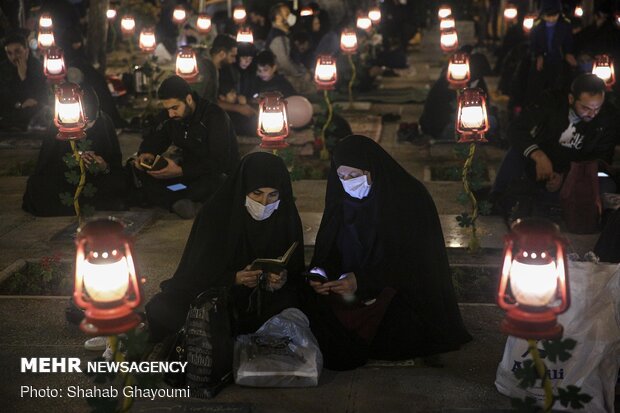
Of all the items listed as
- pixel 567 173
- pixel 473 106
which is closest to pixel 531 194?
pixel 567 173

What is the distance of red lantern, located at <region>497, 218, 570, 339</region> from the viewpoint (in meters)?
4.02

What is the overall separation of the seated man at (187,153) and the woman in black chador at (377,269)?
298 centimetres

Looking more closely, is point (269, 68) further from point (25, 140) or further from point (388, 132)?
point (25, 140)

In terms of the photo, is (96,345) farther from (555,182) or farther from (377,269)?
(555,182)

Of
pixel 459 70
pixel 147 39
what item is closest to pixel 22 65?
pixel 147 39

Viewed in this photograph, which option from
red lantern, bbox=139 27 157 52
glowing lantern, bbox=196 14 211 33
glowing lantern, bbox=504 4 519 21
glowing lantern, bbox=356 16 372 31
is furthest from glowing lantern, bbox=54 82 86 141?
glowing lantern, bbox=504 4 519 21

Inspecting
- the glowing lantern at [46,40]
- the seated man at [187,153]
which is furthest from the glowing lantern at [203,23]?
the seated man at [187,153]

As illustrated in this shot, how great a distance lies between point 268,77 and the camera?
40.6ft

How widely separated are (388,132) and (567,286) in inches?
381

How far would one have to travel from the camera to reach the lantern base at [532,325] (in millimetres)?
4027

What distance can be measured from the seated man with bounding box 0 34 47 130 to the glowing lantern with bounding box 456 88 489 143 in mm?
7098

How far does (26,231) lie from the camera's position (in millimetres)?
8836

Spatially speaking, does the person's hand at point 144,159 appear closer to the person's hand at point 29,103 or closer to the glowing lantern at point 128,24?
the person's hand at point 29,103

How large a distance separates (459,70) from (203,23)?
8.67 meters
